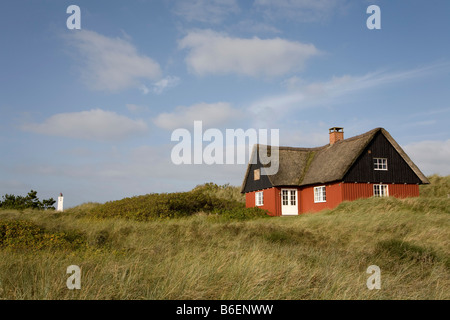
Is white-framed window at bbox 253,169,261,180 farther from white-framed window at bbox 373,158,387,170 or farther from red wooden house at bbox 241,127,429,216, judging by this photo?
white-framed window at bbox 373,158,387,170

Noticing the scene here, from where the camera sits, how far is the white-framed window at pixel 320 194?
27.0 meters

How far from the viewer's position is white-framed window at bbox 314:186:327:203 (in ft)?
88.4

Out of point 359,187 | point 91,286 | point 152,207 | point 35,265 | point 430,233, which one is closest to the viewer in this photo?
point 91,286

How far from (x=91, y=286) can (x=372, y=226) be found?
12540 mm

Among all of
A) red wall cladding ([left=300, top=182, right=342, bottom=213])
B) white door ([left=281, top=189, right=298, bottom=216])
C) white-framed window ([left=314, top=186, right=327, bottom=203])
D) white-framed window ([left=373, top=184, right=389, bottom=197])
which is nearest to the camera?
red wall cladding ([left=300, top=182, right=342, bottom=213])

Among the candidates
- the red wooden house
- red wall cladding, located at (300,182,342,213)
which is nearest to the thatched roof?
the red wooden house

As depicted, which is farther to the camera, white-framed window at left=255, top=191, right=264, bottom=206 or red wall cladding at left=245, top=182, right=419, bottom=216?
white-framed window at left=255, top=191, right=264, bottom=206

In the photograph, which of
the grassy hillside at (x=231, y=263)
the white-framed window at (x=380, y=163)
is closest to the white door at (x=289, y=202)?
the white-framed window at (x=380, y=163)

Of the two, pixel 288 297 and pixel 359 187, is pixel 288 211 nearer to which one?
pixel 359 187

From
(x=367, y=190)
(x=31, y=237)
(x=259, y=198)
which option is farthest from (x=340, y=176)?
(x=31, y=237)

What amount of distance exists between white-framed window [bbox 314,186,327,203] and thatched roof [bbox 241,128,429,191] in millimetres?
770

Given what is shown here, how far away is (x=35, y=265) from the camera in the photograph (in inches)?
261
